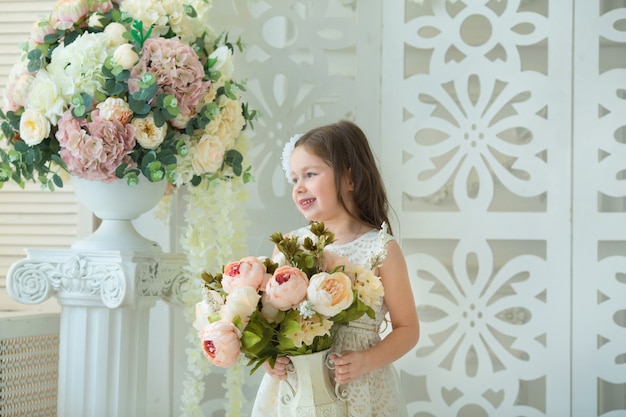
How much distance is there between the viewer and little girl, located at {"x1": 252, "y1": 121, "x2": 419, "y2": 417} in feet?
7.72

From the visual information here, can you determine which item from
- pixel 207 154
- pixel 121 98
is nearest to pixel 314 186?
pixel 207 154

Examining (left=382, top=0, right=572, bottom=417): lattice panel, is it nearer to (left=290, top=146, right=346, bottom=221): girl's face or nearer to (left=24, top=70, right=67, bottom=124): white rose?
(left=290, top=146, right=346, bottom=221): girl's face

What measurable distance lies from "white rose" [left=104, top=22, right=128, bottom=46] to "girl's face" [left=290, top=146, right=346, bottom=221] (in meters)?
0.64

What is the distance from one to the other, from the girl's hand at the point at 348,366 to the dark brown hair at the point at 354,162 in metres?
0.49

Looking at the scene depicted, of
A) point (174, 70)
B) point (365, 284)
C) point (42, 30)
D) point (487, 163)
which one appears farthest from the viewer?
point (487, 163)

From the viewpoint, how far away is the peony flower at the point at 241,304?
1.96 meters

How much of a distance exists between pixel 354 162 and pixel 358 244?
0.81ft

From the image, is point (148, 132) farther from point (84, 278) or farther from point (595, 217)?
point (595, 217)

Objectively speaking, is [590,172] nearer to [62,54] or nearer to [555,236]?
[555,236]

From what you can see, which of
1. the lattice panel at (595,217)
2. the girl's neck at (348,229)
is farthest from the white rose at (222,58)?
the lattice panel at (595,217)

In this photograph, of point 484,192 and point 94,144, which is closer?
point 94,144

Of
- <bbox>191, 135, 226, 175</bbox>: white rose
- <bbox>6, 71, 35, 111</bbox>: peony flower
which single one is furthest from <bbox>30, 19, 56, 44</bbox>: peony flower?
<bbox>191, 135, 226, 175</bbox>: white rose

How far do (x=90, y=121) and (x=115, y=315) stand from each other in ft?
2.04

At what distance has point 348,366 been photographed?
7.08 feet
